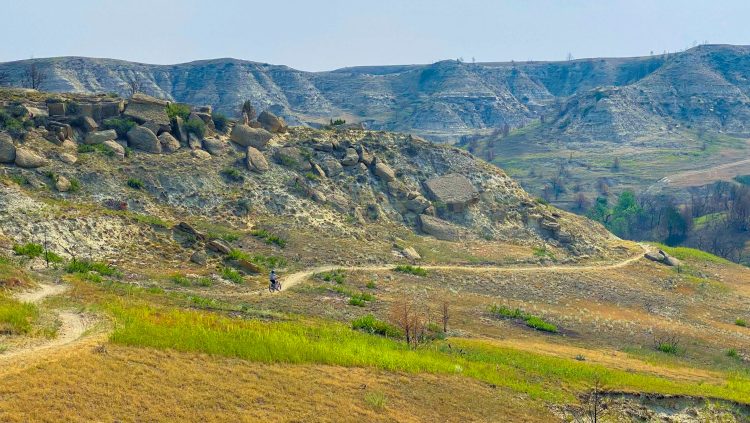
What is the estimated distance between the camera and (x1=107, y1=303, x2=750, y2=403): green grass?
16.3m

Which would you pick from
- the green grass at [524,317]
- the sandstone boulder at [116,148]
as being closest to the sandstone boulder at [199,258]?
the sandstone boulder at [116,148]

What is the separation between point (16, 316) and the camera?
16516 mm

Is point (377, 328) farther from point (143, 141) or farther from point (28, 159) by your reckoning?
point (143, 141)

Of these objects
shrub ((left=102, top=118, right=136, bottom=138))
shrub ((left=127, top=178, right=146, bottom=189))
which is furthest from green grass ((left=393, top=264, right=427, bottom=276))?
shrub ((left=102, top=118, right=136, bottom=138))

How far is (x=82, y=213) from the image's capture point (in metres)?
34.2

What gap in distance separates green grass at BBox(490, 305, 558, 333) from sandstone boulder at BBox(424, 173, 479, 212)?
21.7m

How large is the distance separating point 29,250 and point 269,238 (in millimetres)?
15603

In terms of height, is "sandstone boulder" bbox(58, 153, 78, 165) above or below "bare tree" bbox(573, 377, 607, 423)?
above

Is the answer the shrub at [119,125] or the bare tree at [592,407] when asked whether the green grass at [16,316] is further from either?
the shrub at [119,125]

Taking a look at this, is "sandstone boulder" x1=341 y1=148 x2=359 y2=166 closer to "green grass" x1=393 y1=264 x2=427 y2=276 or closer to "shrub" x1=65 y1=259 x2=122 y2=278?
"green grass" x1=393 y1=264 x2=427 y2=276

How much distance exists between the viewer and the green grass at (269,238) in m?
40.4

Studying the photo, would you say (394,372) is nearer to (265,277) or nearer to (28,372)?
(28,372)

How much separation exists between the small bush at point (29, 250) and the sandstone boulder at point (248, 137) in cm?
2525

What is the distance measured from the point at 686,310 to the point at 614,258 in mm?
13708
